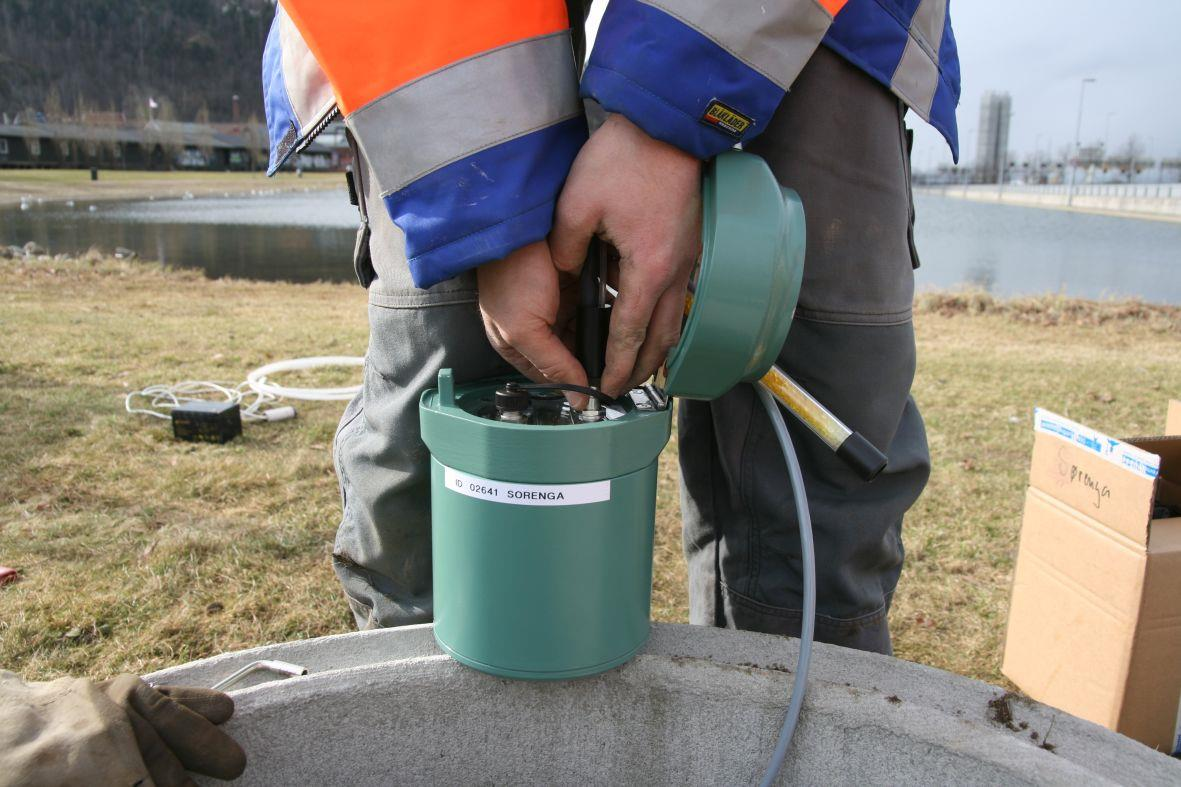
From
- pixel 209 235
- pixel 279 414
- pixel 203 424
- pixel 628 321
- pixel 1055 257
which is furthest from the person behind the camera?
pixel 209 235

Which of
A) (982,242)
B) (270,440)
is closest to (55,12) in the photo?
(982,242)

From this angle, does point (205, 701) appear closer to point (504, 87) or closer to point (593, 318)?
point (593, 318)

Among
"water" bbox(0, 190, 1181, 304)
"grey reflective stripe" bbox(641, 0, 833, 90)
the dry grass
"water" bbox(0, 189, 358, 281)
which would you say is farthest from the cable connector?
"water" bbox(0, 189, 358, 281)

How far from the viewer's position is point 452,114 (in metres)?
0.87

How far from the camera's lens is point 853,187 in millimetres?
1074

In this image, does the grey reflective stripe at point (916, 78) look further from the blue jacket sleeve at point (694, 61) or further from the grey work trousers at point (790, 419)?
the blue jacket sleeve at point (694, 61)

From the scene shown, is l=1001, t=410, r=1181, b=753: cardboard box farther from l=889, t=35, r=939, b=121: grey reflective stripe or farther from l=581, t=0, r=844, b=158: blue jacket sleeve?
l=581, t=0, r=844, b=158: blue jacket sleeve

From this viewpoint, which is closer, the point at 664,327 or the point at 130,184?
the point at 664,327

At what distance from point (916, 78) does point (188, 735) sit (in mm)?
1197

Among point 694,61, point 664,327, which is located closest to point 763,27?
point 694,61

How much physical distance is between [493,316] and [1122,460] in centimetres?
116

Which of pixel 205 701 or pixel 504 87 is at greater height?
pixel 504 87

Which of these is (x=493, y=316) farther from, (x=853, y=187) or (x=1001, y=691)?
(x=1001, y=691)

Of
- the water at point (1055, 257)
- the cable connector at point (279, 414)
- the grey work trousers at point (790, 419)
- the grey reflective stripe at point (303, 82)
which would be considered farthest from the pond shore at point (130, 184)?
the grey work trousers at point (790, 419)
